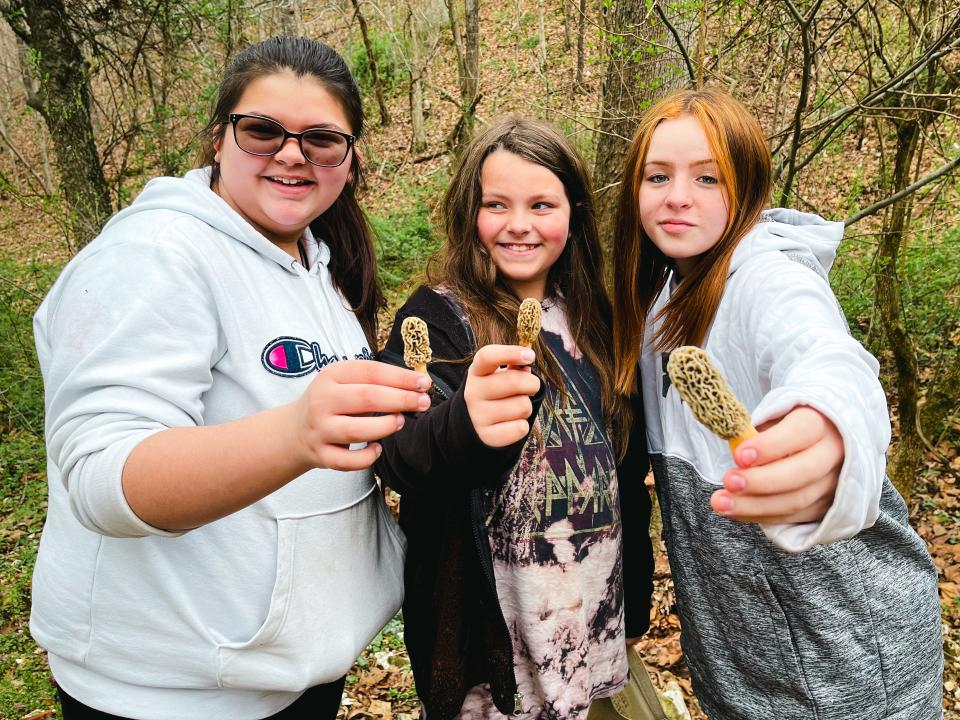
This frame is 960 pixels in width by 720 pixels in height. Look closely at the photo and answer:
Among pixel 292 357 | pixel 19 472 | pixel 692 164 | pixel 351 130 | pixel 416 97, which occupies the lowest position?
pixel 19 472

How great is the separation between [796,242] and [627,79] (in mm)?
3151

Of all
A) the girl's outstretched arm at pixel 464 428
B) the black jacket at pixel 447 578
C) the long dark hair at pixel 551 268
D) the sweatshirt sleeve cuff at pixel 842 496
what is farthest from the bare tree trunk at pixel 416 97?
the sweatshirt sleeve cuff at pixel 842 496

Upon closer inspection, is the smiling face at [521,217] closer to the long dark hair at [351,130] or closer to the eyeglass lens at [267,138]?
the long dark hair at [351,130]

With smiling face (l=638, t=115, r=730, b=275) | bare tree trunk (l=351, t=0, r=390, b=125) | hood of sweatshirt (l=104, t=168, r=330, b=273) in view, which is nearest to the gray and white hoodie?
smiling face (l=638, t=115, r=730, b=275)

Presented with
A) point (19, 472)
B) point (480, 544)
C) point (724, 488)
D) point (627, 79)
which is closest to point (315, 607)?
point (480, 544)

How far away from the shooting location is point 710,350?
1.81 meters

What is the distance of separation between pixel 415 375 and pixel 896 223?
4778 millimetres

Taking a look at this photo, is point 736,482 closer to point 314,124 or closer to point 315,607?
point 315,607

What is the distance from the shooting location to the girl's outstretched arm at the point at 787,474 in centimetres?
99

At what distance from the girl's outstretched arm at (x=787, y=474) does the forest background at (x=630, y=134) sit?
196cm

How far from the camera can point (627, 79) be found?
4.43 meters

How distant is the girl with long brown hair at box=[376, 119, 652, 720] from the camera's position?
6.46 feet

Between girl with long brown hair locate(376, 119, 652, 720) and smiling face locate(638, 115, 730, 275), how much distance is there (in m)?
0.40

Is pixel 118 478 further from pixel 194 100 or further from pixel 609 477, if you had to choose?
pixel 194 100
